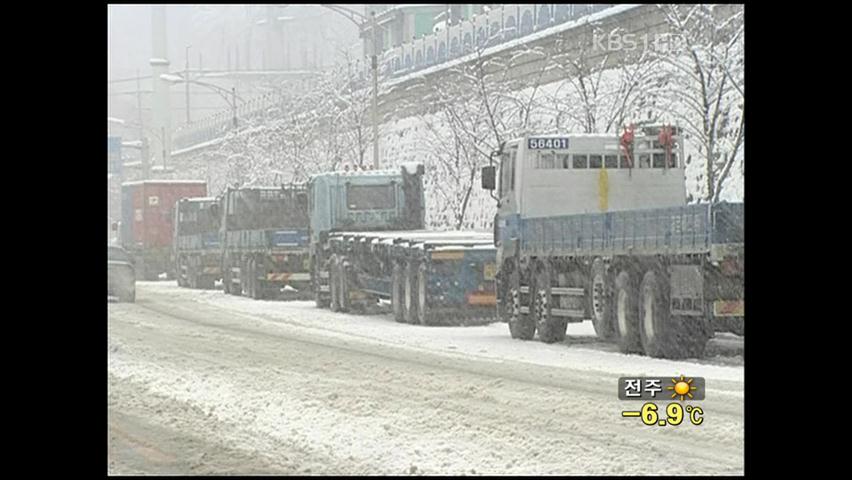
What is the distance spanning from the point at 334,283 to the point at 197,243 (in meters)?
15.1

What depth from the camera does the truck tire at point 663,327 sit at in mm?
15742

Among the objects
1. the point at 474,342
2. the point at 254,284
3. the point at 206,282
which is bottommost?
the point at 474,342

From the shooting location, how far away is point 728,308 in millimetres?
14906

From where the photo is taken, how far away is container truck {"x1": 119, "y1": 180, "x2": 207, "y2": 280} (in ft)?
165

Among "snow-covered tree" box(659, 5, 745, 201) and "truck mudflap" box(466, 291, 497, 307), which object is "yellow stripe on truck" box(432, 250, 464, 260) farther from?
"snow-covered tree" box(659, 5, 745, 201)

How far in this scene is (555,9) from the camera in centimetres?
2875

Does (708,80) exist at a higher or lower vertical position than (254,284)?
higher

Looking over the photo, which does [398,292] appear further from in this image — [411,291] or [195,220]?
[195,220]

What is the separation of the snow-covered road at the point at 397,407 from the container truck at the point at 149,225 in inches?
1081

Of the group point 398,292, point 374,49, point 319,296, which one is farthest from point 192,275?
point 374,49

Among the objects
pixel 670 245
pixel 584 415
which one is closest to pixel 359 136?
pixel 670 245

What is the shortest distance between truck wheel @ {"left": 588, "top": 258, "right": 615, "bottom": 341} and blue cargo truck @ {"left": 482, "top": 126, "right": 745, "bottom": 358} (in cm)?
2
